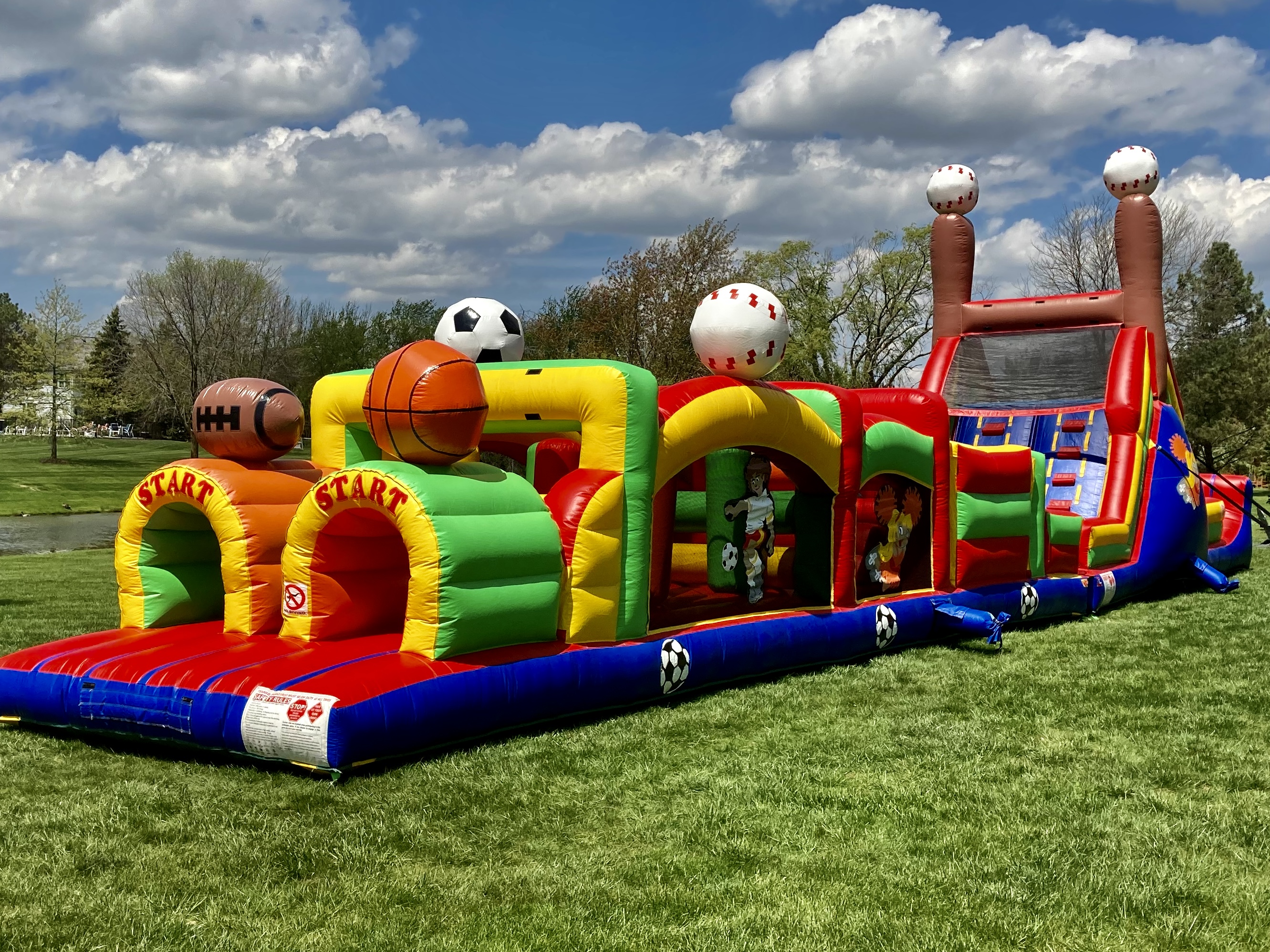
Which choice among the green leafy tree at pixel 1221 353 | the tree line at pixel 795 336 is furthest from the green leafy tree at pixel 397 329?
the green leafy tree at pixel 1221 353

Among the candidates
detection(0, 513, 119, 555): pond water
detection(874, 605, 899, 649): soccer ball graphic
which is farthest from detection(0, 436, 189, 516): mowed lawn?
detection(874, 605, 899, 649): soccer ball graphic

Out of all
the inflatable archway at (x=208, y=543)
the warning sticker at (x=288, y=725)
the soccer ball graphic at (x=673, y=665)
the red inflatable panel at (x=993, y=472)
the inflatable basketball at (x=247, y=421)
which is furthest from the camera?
the red inflatable panel at (x=993, y=472)

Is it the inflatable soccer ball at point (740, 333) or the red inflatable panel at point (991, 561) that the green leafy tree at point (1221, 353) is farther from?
the inflatable soccer ball at point (740, 333)

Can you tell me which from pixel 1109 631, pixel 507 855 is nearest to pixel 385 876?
pixel 507 855

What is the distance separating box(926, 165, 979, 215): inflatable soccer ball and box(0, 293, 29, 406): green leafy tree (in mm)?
27207

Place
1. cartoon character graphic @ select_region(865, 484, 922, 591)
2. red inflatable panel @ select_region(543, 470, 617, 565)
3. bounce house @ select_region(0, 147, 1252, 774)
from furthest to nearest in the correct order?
1. cartoon character graphic @ select_region(865, 484, 922, 591)
2. red inflatable panel @ select_region(543, 470, 617, 565)
3. bounce house @ select_region(0, 147, 1252, 774)

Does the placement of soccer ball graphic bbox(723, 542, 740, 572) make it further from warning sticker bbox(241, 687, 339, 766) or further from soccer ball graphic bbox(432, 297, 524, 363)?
warning sticker bbox(241, 687, 339, 766)

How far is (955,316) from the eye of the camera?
40.3 feet

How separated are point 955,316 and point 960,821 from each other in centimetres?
900

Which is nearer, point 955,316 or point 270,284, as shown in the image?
point 955,316

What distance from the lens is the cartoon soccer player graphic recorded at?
23.2 ft

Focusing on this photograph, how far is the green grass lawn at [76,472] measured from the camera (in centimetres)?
2520

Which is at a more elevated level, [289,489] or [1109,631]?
[289,489]

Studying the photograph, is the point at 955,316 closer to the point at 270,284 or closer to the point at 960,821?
the point at 960,821
